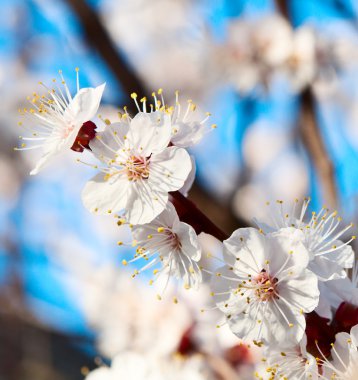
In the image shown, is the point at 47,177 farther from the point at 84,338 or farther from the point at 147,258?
the point at 147,258

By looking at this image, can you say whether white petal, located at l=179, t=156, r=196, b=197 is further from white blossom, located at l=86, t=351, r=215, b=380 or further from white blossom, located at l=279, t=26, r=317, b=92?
white blossom, located at l=279, t=26, r=317, b=92

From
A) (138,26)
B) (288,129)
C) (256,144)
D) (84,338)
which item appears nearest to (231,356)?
(84,338)

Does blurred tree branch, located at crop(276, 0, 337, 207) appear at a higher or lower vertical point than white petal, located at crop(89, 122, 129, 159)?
lower

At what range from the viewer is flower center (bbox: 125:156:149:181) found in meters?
0.80

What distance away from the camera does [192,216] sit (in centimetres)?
79

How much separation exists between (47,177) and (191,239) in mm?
4042

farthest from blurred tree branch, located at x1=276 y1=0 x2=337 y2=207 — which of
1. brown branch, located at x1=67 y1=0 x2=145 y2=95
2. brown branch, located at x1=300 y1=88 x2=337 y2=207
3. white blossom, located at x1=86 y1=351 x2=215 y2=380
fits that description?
white blossom, located at x1=86 y1=351 x2=215 y2=380

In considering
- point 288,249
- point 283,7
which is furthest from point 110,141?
point 283,7

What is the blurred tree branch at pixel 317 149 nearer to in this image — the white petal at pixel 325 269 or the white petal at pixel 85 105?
the white petal at pixel 325 269

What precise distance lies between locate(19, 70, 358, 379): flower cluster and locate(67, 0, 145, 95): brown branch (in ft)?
3.81

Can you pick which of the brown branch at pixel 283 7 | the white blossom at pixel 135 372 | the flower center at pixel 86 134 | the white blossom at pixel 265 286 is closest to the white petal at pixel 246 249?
the white blossom at pixel 265 286

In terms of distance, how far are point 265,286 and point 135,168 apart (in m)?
0.22

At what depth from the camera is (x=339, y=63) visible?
245 centimetres

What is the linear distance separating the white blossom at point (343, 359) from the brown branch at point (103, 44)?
1336 mm
